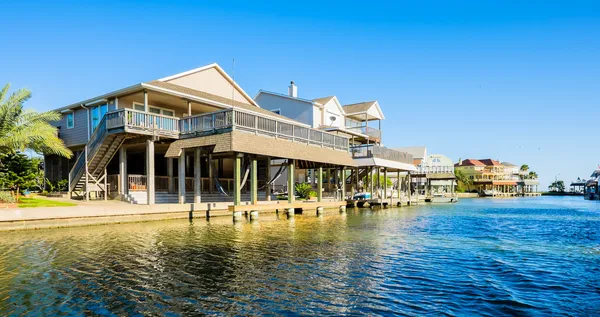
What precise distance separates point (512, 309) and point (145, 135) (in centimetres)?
2164

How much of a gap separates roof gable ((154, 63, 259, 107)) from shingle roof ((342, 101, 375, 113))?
16.7m

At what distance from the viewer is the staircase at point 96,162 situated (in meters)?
25.5

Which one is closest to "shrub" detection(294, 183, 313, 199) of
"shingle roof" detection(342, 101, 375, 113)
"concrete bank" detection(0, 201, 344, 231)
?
"concrete bank" detection(0, 201, 344, 231)

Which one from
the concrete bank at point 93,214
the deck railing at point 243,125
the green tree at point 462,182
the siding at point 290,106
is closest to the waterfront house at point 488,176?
the green tree at point 462,182

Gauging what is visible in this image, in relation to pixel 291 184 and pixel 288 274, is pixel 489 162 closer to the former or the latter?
pixel 291 184

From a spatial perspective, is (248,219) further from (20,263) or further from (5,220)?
(20,263)

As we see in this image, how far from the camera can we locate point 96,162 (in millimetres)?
26219

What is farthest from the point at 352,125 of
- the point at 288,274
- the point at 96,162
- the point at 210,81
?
the point at 288,274

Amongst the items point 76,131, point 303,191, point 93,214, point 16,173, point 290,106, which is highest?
point 290,106

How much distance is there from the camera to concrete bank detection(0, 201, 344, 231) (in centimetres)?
1770

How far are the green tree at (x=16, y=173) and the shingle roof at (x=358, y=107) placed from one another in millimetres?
34313

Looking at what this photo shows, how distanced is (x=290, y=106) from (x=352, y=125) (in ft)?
34.1

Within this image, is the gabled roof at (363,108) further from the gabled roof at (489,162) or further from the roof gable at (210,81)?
the gabled roof at (489,162)

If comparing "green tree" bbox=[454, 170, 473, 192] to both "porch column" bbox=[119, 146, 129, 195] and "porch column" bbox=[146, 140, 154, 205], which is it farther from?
"porch column" bbox=[146, 140, 154, 205]
